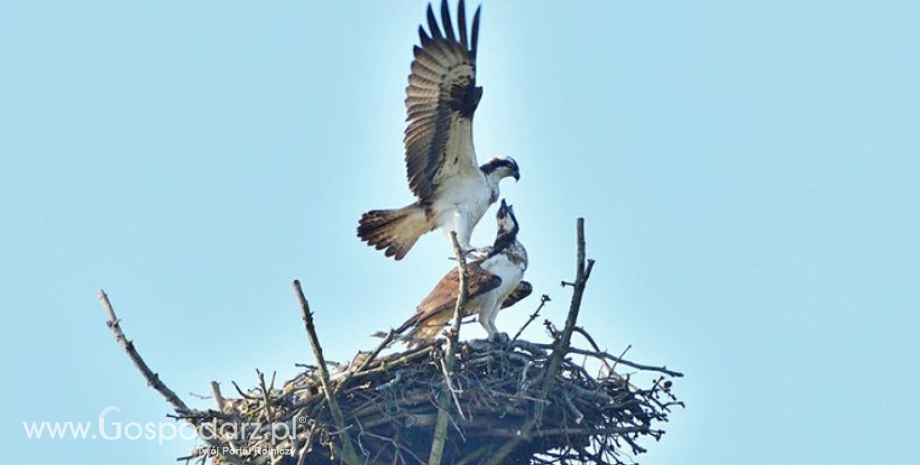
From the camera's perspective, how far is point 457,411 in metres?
8.89

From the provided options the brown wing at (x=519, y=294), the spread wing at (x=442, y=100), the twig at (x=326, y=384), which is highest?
the spread wing at (x=442, y=100)

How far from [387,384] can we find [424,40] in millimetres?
2757

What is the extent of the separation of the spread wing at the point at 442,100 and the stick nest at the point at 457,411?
1987mm

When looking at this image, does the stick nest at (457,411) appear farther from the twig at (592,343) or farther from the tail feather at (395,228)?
the tail feather at (395,228)

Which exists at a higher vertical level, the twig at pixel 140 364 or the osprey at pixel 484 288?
the osprey at pixel 484 288

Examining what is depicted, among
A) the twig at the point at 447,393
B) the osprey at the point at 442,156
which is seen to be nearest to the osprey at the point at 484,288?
the osprey at the point at 442,156

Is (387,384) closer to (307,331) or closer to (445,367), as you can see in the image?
(445,367)

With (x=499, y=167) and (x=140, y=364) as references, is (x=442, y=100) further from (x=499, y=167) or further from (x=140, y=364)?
(x=140, y=364)

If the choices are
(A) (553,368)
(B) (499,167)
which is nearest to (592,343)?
(A) (553,368)

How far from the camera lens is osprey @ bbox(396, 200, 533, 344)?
9734 millimetres

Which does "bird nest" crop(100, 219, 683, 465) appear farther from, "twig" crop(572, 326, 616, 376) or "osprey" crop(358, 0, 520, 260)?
"osprey" crop(358, 0, 520, 260)

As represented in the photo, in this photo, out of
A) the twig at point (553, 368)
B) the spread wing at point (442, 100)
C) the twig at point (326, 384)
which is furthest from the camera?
the spread wing at point (442, 100)

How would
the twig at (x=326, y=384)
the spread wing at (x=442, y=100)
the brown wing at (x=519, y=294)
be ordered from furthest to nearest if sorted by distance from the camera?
the spread wing at (x=442, y=100)
the brown wing at (x=519, y=294)
the twig at (x=326, y=384)

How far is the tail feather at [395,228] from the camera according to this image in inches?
436
